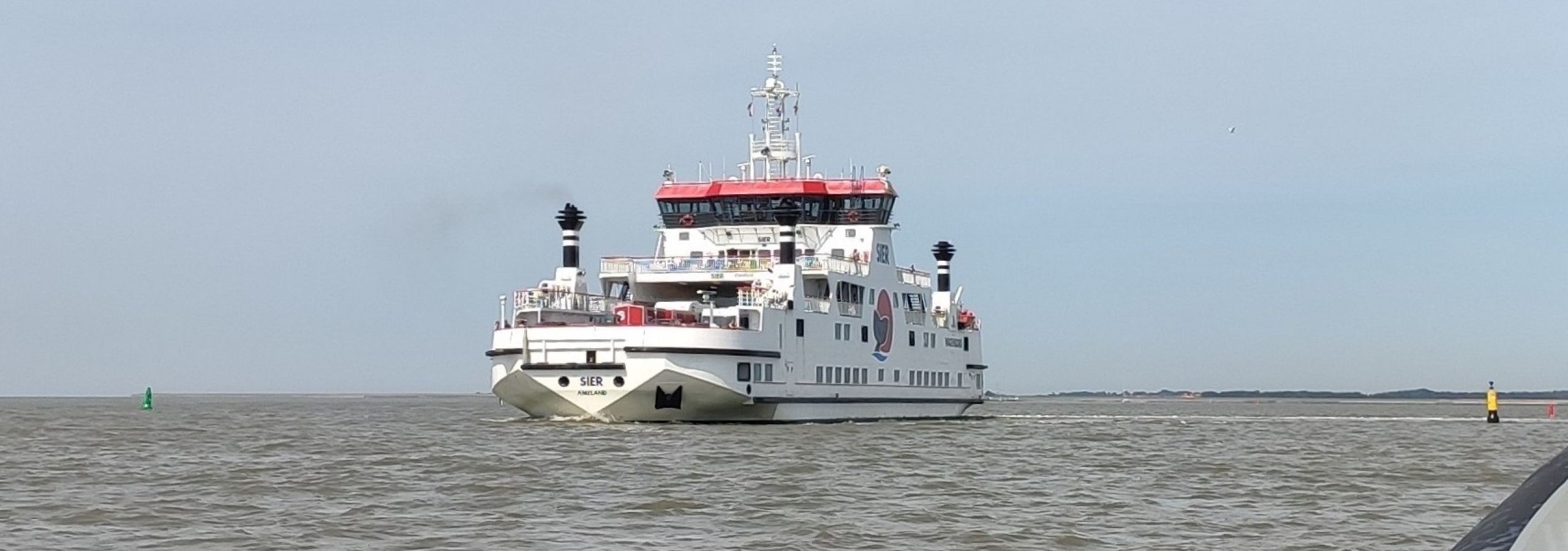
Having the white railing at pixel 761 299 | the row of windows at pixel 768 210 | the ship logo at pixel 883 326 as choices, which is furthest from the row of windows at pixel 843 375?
the row of windows at pixel 768 210

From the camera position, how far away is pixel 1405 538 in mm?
16938

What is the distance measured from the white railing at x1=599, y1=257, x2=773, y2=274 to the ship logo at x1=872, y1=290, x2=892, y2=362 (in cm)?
559

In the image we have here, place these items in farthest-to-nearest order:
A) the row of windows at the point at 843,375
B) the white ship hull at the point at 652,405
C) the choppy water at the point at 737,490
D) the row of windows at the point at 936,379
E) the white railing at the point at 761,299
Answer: the row of windows at the point at 936,379 → the row of windows at the point at 843,375 → the white railing at the point at 761,299 → the white ship hull at the point at 652,405 → the choppy water at the point at 737,490

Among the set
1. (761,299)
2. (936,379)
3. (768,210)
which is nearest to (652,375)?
(761,299)

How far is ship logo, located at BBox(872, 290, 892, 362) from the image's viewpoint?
50.0 m

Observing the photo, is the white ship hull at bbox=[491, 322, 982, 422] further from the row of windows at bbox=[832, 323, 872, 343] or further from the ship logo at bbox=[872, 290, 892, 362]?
the ship logo at bbox=[872, 290, 892, 362]

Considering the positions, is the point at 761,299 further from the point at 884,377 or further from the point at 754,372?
the point at 884,377

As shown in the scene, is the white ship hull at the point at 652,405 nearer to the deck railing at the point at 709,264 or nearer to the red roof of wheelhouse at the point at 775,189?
the deck railing at the point at 709,264

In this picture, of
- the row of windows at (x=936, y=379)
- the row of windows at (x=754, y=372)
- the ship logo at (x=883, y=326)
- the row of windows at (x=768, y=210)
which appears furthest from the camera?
the row of windows at (x=936, y=379)

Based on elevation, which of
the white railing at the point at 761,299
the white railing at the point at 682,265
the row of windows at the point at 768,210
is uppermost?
the row of windows at the point at 768,210

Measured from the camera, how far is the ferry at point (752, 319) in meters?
40.5

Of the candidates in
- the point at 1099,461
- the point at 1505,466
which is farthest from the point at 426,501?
the point at 1505,466

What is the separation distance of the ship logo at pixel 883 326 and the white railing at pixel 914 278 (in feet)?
5.58

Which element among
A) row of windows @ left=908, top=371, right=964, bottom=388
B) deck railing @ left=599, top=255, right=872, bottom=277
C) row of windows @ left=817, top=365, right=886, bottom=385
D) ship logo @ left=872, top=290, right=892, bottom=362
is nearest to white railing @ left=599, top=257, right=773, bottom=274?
deck railing @ left=599, top=255, right=872, bottom=277
